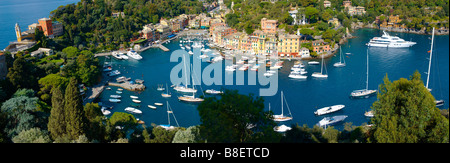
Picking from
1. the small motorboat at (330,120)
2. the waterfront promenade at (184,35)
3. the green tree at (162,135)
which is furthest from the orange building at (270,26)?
the green tree at (162,135)

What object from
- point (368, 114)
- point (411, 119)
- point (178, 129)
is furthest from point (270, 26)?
point (411, 119)

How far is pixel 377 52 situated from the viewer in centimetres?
1489

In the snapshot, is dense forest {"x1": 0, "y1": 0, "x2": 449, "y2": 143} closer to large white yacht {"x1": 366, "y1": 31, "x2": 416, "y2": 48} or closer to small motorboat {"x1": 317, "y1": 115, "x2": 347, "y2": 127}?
small motorboat {"x1": 317, "y1": 115, "x2": 347, "y2": 127}

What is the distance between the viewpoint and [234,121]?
3586mm

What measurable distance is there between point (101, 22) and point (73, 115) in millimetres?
15504

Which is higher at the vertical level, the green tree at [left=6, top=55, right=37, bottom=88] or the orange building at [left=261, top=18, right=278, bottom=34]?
the orange building at [left=261, top=18, right=278, bottom=34]

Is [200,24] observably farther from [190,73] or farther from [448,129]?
[448,129]

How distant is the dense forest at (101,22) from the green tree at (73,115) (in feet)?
37.1

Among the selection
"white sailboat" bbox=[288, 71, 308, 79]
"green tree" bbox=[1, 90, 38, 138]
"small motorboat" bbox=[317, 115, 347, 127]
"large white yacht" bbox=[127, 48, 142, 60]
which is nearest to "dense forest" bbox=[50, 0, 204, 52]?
"large white yacht" bbox=[127, 48, 142, 60]

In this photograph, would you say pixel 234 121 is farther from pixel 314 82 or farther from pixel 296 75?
pixel 296 75

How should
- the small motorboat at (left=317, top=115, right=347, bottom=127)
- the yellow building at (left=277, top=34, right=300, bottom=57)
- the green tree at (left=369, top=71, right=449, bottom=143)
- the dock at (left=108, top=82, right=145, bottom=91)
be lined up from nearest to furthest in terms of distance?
the green tree at (left=369, top=71, right=449, bottom=143) → the small motorboat at (left=317, top=115, right=347, bottom=127) → the dock at (left=108, top=82, right=145, bottom=91) → the yellow building at (left=277, top=34, right=300, bottom=57)

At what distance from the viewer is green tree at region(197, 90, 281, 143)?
341cm

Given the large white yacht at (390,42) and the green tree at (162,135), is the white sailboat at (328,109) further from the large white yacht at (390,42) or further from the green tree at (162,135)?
the large white yacht at (390,42)

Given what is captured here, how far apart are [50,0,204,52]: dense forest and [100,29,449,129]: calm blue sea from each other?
2420mm
